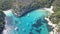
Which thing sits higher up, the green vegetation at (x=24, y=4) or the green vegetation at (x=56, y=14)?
the green vegetation at (x=56, y=14)

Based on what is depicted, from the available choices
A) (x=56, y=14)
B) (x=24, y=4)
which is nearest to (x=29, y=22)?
(x=56, y=14)

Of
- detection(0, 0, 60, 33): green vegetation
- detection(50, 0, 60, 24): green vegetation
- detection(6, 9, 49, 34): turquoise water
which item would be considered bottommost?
detection(6, 9, 49, 34): turquoise water

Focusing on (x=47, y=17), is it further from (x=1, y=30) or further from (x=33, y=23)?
(x=1, y=30)

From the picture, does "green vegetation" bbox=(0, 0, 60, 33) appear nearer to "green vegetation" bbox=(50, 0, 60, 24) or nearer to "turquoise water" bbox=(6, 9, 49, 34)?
"green vegetation" bbox=(50, 0, 60, 24)

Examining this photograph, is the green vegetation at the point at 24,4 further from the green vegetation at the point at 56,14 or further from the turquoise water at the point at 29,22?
the turquoise water at the point at 29,22

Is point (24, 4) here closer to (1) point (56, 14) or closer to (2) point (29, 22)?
(2) point (29, 22)

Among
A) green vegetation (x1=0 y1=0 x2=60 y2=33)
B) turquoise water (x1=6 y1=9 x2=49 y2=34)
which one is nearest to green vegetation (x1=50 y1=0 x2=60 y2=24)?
green vegetation (x1=0 y1=0 x2=60 y2=33)

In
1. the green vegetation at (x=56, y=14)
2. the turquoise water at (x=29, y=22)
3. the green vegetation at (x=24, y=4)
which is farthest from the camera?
the green vegetation at (x=24, y=4)

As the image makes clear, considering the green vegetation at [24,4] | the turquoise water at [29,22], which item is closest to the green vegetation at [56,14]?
the green vegetation at [24,4]

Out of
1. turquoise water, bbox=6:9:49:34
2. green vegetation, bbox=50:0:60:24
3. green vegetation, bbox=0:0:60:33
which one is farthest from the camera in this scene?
green vegetation, bbox=0:0:60:33
